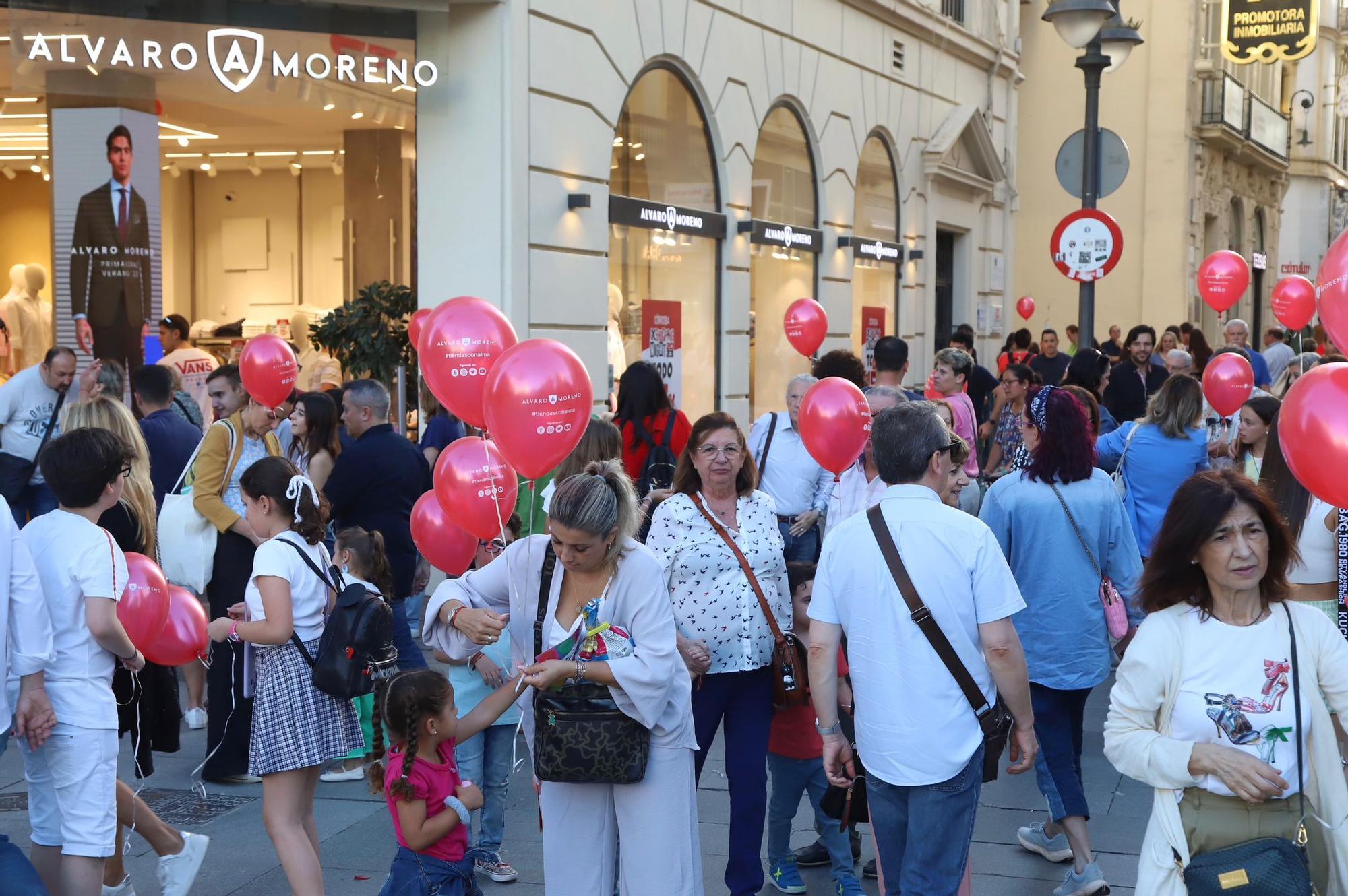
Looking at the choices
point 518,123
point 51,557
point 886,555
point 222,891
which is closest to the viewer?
point 886,555

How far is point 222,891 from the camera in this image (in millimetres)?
5676

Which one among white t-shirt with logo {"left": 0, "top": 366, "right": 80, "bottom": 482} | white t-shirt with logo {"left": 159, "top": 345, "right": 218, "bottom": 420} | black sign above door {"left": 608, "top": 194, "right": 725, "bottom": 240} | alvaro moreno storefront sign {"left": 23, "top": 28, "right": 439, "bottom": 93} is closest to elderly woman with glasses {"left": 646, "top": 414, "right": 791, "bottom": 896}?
white t-shirt with logo {"left": 0, "top": 366, "right": 80, "bottom": 482}

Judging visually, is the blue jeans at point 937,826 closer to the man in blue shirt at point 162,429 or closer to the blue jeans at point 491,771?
the blue jeans at point 491,771

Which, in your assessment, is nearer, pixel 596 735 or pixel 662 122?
pixel 596 735

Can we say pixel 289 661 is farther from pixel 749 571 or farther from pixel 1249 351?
pixel 1249 351

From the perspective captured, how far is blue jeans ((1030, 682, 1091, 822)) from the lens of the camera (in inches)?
221

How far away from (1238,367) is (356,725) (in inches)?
260

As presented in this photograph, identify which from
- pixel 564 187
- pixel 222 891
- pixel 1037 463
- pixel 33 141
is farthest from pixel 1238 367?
pixel 33 141

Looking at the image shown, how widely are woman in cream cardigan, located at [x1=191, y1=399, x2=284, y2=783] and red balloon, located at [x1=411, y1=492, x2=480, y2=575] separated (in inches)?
58.7

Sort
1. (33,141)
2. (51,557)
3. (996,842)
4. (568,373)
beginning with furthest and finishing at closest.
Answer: (33,141)
(996,842)
(568,373)
(51,557)

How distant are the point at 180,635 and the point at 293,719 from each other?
729 millimetres

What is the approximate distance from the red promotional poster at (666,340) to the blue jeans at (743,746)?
8.25 m

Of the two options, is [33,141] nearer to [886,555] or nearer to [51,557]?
[51,557]

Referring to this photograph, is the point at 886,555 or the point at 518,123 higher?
the point at 518,123
